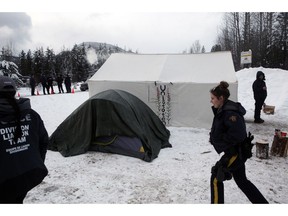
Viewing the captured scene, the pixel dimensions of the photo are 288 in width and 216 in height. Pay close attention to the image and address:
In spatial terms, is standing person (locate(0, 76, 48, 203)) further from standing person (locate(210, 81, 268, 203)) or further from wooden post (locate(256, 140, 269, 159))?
wooden post (locate(256, 140, 269, 159))

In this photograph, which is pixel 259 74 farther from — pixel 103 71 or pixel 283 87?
pixel 283 87

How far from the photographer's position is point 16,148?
221 cm

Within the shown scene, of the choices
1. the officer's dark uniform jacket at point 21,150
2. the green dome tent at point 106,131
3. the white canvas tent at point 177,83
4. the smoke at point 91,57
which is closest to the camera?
the officer's dark uniform jacket at point 21,150

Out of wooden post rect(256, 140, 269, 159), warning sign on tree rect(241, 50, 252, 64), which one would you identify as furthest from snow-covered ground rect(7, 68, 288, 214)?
warning sign on tree rect(241, 50, 252, 64)

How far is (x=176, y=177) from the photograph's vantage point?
4.77 meters

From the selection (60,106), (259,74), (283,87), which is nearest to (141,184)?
(259,74)

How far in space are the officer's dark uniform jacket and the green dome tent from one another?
11.6 ft

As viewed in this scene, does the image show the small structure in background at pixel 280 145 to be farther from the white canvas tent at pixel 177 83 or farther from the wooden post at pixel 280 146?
the white canvas tent at pixel 177 83

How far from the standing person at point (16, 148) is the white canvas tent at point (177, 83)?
6.34 meters

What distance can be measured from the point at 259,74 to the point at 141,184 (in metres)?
6.59

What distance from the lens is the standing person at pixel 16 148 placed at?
215 cm

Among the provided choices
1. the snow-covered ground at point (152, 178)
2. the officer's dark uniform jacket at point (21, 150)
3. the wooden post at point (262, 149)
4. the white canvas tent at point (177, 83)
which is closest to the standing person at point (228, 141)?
the snow-covered ground at point (152, 178)

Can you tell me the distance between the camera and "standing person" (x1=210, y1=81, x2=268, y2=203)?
2.90m

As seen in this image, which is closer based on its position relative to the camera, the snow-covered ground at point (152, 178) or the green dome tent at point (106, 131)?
the snow-covered ground at point (152, 178)
